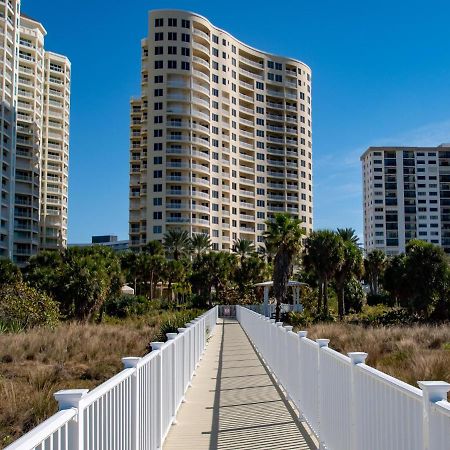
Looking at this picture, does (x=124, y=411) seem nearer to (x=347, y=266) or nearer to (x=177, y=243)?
(x=347, y=266)

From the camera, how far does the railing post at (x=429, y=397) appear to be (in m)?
3.48

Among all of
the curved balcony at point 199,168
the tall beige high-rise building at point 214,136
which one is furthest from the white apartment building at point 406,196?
the curved balcony at point 199,168

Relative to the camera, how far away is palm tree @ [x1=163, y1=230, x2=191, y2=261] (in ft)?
286

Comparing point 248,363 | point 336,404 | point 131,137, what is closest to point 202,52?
point 131,137

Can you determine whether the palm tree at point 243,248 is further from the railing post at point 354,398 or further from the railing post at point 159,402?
the railing post at point 354,398

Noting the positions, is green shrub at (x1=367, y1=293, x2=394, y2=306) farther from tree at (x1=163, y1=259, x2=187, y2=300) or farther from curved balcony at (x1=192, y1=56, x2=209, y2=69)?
curved balcony at (x1=192, y1=56, x2=209, y2=69)

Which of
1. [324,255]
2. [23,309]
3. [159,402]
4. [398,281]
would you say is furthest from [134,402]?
[324,255]

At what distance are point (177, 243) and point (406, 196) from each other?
300 feet

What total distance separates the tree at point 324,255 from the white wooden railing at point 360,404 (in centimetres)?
3706

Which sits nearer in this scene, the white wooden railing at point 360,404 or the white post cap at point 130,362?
the white wooden railing at point 360,404

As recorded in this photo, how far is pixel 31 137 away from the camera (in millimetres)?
100438

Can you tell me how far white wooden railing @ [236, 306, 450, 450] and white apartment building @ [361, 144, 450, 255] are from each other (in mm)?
152639

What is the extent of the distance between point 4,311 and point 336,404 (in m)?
22.3

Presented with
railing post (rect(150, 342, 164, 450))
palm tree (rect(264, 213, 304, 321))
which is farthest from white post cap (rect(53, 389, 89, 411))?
palm tree (rect(264, 213, 304, 321))
